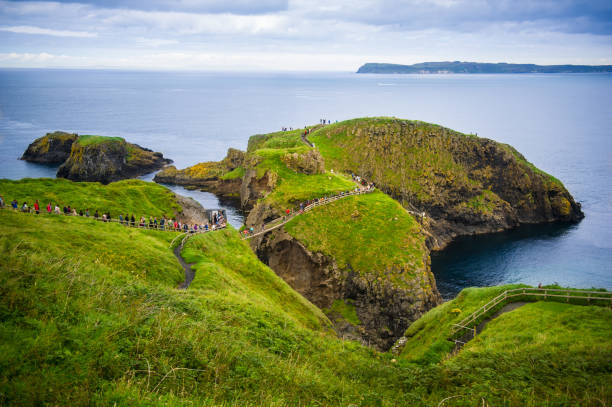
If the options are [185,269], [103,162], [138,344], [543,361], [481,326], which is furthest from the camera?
[103,162]

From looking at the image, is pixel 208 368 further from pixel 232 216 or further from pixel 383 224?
pixel 232 216

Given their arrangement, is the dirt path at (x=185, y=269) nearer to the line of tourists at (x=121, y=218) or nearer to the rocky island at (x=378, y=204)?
the line of tourists at (x=121, y=218)

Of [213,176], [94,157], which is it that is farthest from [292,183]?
[94,157]

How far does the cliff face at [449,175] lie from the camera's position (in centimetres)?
9394

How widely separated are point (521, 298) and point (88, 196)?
4798 centimetres

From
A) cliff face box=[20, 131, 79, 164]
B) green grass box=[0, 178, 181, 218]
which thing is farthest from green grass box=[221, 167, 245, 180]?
green grass box=[0, 178, 181, 218]

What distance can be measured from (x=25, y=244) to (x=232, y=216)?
6984 centimetres

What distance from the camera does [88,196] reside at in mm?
46625

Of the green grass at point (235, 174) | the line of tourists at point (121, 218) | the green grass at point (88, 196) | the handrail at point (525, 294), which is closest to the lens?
the handrail at point (525, 294)

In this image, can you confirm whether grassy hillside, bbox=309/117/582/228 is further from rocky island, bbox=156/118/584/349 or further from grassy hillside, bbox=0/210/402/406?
grassy hillside, bbox=0/210/402/406

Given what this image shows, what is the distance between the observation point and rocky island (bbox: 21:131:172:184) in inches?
4181

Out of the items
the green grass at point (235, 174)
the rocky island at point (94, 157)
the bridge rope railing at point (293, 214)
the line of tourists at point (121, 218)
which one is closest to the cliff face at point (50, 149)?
the rocky island at point (94, 157)

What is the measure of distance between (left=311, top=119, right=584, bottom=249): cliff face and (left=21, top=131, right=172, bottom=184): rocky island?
2343 inches

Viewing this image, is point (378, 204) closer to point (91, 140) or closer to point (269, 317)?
point (269, 317)
